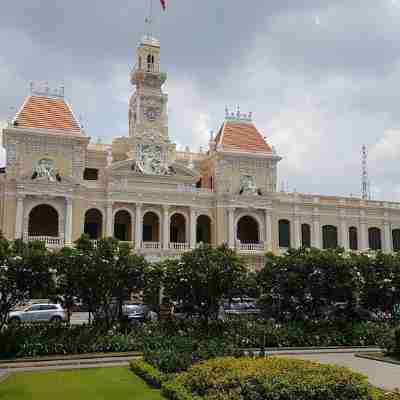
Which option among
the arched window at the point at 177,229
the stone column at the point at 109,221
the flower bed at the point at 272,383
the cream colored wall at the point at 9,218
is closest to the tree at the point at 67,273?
the flower bed at the point at 272,383

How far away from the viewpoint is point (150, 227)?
4638cm

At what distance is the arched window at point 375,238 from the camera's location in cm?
5238

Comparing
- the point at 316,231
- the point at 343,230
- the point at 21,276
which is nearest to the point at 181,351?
the point at 21,276

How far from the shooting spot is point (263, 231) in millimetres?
46750

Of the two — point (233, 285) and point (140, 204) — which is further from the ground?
point (140, 204)

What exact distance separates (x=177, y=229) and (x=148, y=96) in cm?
1211

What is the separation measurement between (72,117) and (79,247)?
23.8m

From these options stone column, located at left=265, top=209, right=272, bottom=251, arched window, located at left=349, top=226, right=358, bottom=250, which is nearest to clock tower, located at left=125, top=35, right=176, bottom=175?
stone column, located at left=265, top=209, right=272, bottom=251

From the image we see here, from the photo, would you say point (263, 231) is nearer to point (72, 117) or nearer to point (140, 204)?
point (140, 204)

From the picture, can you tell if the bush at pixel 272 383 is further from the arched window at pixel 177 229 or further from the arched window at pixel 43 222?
the arched window at pixel 177 229

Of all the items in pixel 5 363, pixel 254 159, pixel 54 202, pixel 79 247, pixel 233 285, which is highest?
pixel 254 159

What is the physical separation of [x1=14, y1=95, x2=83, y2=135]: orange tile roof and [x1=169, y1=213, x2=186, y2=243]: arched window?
11.3 metres

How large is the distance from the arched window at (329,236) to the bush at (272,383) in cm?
3804

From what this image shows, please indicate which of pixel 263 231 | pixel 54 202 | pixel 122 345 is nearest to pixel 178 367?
pixel 122 345
